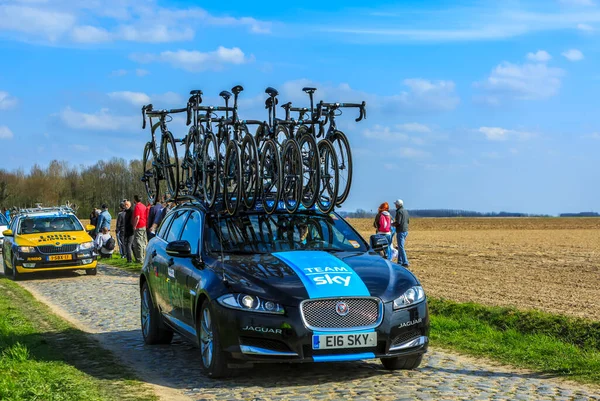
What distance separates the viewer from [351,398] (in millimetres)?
7195

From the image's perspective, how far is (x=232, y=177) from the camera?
1088cm

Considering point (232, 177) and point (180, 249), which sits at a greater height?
point (232, 177)

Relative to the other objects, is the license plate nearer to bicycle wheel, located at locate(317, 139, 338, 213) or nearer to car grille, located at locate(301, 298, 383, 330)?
car grille, located at locate(301, 298, 383, 330)

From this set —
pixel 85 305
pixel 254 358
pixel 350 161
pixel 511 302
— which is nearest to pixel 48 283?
pixel 85 305

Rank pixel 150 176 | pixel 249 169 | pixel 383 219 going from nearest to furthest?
pixel 249 169, pixel 150 176, pixel 383 219

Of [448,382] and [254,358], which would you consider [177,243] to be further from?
[448,382]

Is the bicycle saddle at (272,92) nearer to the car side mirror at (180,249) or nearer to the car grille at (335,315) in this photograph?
the car side mirror at (180,249)

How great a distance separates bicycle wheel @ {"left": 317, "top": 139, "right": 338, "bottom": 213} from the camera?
10.2m

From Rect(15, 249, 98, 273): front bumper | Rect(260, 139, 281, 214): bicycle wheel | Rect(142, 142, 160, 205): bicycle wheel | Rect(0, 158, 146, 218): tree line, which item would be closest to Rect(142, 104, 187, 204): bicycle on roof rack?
Rect(142, 142, 160, 205): bicycle wheel

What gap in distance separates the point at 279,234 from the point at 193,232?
1.00 meters

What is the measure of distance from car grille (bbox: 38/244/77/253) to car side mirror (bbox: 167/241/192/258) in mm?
13333

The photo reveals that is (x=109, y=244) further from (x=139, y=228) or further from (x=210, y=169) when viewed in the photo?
(x=210, y=169)

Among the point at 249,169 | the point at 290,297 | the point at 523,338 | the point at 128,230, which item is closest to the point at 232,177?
the point at 249,169

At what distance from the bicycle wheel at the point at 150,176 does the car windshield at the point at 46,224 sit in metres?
8.94
